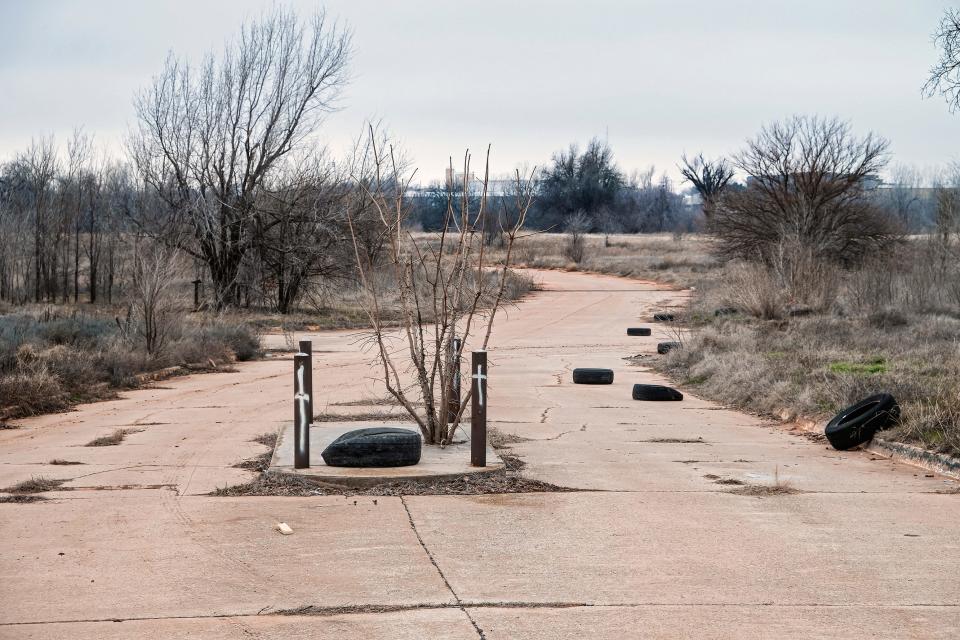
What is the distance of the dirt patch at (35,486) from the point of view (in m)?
8.46

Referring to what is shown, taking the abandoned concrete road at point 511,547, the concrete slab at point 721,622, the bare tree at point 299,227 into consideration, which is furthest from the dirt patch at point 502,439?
the bare tree at point 299,227

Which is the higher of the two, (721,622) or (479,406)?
(479,406)

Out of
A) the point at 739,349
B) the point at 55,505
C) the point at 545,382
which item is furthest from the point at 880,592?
the point at 739,349

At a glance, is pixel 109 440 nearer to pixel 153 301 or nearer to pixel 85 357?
pixel 85 357

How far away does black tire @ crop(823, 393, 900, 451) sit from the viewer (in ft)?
35.8

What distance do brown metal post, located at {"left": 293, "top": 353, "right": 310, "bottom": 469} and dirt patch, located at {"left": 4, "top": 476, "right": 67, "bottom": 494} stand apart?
2000 millimetres

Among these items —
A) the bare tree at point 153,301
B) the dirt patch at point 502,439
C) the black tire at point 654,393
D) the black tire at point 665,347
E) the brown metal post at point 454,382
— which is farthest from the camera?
the black tire at point 665,347

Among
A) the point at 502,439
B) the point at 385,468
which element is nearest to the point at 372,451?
the point at 385,468

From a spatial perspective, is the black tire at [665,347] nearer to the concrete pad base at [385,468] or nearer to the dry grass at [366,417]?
the dry grass at [366,417]

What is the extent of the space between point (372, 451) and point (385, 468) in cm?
19

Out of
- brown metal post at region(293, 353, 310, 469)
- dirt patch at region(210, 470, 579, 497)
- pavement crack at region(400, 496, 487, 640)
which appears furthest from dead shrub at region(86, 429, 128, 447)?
pavement crack at region(400, 496, 487, 640)

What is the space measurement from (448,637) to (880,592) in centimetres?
250

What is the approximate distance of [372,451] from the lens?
899 centimetres

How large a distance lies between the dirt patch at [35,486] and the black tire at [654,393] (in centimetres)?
864
